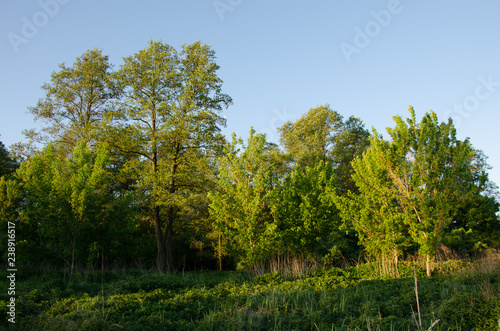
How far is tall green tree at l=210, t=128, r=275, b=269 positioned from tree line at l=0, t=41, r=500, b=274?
7cm

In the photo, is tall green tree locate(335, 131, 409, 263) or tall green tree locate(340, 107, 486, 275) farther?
tall green tree locate(335, 131, 409, 263)

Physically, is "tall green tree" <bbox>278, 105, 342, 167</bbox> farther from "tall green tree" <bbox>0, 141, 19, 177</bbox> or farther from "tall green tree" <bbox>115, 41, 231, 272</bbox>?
"tall green tree" <bbox>0, 141, 19, 177</bbox>

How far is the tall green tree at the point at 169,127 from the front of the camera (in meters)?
19.6

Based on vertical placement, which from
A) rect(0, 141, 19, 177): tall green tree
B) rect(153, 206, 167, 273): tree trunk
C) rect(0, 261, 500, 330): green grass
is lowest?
rect(0, 261, 500, 330): green grass

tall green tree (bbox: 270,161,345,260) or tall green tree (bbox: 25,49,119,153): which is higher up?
tall green tree (bbox: 25,49,119,153)

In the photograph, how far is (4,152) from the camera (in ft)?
81.7

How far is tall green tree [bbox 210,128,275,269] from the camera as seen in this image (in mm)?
15562

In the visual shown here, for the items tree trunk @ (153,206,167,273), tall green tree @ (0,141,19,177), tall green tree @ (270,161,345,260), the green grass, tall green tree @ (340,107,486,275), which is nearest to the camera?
the green grass

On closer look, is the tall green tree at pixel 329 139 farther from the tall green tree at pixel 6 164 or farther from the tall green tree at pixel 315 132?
the tall green tree at pixel 6 164

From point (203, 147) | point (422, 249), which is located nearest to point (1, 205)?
point (203, 147)

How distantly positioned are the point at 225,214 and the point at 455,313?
36.1 ft

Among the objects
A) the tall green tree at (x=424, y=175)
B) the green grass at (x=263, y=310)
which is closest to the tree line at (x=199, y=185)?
the tall green tree at (x=424, y=175)

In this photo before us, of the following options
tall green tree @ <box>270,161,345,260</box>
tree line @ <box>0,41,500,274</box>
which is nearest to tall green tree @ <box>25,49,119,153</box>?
tree line @ <box>0,41,500,274</box>

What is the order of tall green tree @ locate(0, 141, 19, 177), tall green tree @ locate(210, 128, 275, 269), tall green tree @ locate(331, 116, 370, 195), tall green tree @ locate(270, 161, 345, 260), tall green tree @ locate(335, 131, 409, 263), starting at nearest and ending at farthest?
tall green tree @ locate(335, 131, 409, 263) → tall green tree @ locate(210, 128, 275, 269) → tall green tree @ locate(270, 161, 345, 260) → tall green tree @ locate(0, 141, 19, 177) → tall green tree @ locate(331, 116, 370, 195)
